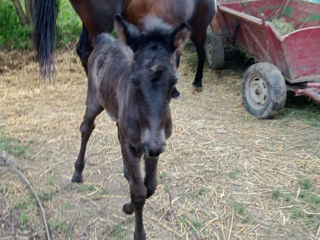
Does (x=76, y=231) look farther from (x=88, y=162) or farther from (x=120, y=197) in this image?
(x=88, y=162)

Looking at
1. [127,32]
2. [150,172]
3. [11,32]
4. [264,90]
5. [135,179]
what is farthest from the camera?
[11,32]

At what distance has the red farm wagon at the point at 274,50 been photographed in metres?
4.19

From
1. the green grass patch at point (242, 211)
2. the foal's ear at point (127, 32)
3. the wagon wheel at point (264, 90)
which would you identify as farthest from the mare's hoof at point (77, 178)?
the wagon wheel at point (264, 90)

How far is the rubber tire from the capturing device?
5750 mm

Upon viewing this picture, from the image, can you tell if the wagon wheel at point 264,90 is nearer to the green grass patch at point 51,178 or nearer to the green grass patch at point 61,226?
the green grass patch at point 51,178

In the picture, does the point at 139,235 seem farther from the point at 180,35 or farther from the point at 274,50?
the point at 274,50

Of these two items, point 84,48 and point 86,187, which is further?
point 84,48

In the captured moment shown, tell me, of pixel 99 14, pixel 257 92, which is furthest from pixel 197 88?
pixel 99 14

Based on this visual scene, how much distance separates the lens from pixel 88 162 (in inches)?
142

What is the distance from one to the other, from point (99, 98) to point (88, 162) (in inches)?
35.6

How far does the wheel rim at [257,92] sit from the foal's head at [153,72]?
260 cm

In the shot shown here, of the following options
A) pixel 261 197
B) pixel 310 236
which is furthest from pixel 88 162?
pixel 310 236

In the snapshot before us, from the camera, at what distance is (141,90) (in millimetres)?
1939

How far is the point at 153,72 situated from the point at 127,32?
0.32 meters
